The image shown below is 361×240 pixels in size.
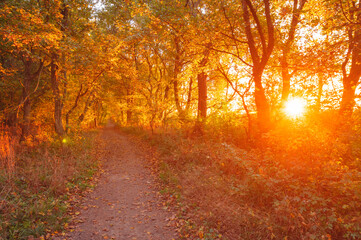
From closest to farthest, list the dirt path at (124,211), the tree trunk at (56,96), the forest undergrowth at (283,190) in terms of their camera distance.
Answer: the forest undergrowth at (283,190) < the dirt path at (124,211) < the tree trunk at (56,96)

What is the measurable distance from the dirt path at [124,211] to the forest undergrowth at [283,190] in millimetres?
700

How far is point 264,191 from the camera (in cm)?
550

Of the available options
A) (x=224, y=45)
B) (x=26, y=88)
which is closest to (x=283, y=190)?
(x=224, y=45)

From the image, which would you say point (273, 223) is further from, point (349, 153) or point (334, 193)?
point (349, 153)

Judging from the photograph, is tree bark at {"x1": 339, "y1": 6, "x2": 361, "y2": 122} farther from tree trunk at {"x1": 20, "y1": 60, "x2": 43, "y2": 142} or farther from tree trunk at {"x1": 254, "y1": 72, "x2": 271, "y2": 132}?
tree trunk at {"x1": 20, "y1": 60, "x2": 43, "y2": 142}

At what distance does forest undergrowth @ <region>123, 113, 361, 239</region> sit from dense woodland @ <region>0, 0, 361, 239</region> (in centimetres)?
3

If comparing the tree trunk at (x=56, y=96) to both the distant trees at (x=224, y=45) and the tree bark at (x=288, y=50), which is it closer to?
the distant trees at (x=224, y=45)

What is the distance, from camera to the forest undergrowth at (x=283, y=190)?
14.1ft

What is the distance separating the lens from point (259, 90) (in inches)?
364

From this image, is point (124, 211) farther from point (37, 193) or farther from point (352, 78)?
point (352, 78)

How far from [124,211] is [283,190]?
15.9ft

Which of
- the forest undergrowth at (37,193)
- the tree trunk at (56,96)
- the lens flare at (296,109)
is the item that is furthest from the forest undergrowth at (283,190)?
the tree trunk at (56,96)

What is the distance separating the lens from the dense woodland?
4.87 metres

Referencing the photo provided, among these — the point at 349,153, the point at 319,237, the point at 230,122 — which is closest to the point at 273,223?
the point at 319,237
